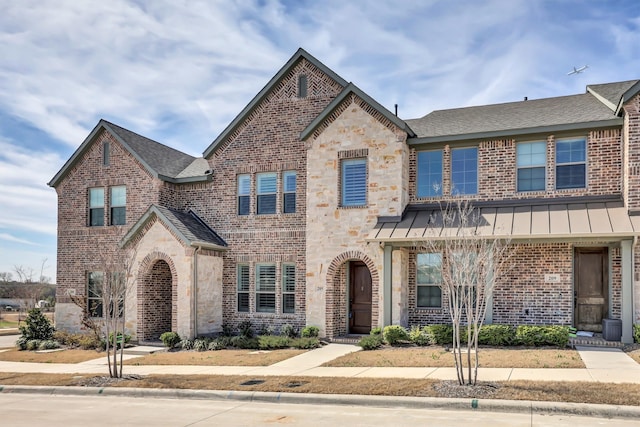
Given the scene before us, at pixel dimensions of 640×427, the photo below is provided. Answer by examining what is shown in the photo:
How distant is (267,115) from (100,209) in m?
7.91

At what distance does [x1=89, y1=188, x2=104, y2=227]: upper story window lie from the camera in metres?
24.0

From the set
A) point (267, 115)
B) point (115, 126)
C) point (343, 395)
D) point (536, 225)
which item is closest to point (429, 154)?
point (536, 225)

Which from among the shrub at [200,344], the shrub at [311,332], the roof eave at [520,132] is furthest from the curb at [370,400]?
the roof eave at [520,132]

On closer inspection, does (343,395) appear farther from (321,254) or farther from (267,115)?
(267,115)

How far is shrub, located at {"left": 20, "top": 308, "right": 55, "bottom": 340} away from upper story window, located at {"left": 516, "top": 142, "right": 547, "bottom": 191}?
57.4 feet

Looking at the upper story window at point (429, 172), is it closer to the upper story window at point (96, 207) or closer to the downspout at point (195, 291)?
the downspout at point (195, 291)

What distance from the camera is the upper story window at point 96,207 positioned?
2402 centimetres

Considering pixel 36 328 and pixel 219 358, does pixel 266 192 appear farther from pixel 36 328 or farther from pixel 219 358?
pixel 36 328

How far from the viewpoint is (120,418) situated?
396 inches

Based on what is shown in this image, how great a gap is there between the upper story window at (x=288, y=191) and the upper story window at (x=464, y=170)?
5.57 meters

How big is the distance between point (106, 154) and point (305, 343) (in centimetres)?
1171

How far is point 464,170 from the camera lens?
19125mm

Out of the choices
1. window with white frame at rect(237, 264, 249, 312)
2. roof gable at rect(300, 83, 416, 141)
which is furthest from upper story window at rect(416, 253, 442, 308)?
window with white frame at rect(237, 264, 249, 312)

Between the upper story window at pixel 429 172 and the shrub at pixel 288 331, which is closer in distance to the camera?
the upper story window at pixel 429 172
